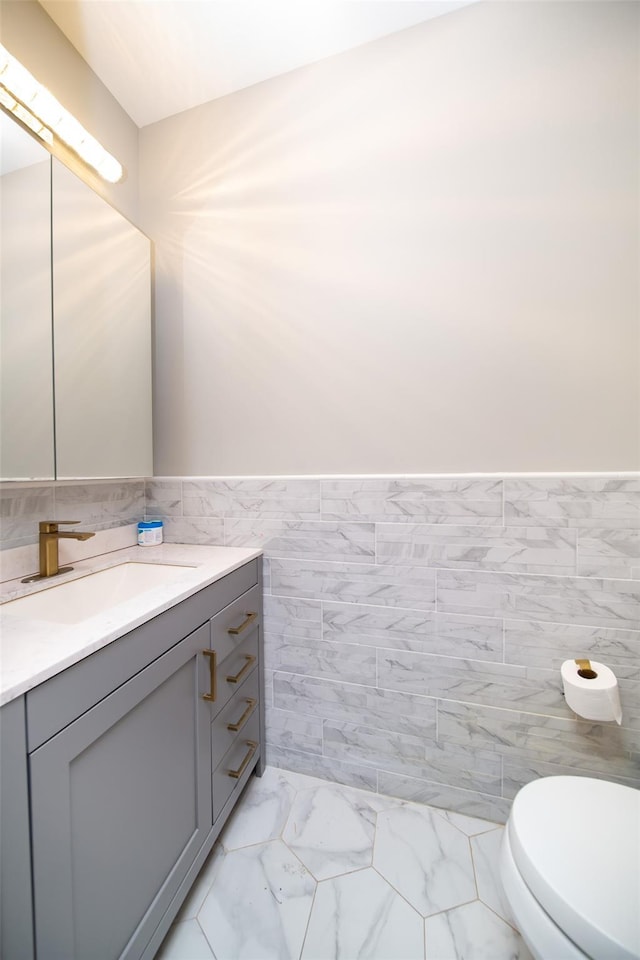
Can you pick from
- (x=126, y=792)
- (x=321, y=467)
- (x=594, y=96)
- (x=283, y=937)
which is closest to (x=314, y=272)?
(x=321, y=467)

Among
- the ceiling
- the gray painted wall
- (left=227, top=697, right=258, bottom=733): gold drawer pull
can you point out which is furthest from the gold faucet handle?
the ceiling

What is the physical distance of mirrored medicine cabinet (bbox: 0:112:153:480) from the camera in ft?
3.18

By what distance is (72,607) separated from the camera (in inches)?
41.7

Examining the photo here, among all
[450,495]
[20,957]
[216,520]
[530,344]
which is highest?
[530,344]

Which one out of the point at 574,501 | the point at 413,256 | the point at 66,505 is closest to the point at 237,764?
the point at 66,505

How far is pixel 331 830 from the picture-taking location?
3.77ft

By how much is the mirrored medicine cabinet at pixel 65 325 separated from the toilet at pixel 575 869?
150 centimetres

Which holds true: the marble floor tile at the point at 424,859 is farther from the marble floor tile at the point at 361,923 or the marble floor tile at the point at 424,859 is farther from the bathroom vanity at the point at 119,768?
the bathroom vanity at the point at 119,768

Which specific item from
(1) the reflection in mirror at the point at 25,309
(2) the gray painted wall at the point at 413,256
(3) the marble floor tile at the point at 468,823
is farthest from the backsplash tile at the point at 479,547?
(1) the reflection in mirror at the point at 25,309

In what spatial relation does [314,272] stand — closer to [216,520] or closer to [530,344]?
[530,344]

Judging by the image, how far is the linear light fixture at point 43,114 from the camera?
39.9 inches

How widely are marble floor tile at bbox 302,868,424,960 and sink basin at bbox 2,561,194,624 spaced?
97 centimetres

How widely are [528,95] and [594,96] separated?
0.18m

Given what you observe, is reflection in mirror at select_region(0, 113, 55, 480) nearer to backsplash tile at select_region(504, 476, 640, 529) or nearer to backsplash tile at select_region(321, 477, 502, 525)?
backsplash tile at select_region(321, 477, 502, 525)
